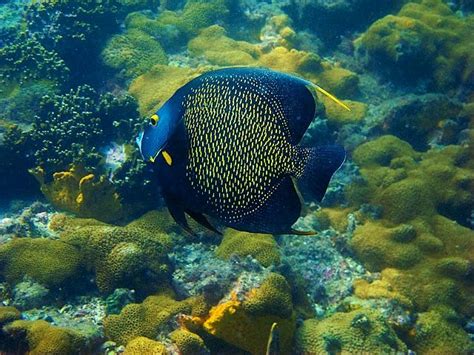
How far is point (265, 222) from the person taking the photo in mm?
1599

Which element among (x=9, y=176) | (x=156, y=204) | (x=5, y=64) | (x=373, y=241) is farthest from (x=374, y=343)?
(x=5, y=64)

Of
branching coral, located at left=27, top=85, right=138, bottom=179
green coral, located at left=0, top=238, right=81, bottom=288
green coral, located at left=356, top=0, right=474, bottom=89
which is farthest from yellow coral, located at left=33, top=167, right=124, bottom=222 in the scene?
green coral, located at left=356, top=0, right=474, bottom=89

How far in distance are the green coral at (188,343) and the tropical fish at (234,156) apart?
7.30 ft

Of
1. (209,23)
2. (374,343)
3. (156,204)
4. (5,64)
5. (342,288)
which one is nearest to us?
(374,343)

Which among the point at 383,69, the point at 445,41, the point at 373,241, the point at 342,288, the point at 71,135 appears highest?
the point at 445,41

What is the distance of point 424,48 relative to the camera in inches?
326

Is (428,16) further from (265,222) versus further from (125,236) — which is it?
(265,222)

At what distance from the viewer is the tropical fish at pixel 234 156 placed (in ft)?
5.09

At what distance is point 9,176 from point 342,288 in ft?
16.6

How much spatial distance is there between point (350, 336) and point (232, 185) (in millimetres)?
2925

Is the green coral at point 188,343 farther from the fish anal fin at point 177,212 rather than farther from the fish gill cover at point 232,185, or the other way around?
the fish anal fin at point 177,212

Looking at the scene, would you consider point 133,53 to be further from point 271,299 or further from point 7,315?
point 271,299

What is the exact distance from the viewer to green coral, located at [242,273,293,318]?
11.7ft

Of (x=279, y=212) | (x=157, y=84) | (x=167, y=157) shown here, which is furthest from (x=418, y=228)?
(x=157, y=84)
